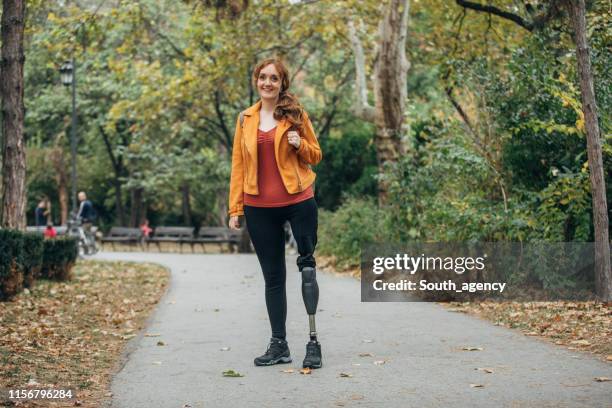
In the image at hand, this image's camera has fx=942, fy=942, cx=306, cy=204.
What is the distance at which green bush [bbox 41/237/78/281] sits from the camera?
15016mm

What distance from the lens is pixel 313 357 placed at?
6.41 meters

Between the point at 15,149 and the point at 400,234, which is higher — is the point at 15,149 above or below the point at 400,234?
above

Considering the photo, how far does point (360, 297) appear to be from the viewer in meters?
11.9

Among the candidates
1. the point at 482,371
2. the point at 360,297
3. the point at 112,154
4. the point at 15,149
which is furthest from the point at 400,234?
the point at 112,154

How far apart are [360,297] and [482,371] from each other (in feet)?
18.9

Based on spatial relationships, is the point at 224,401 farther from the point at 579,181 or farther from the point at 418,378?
the point at 579,181

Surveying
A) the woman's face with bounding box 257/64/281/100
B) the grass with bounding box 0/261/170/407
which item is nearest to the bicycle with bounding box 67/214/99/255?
the grass with bounding box 0/261/170/407

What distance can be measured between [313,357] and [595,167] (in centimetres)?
444

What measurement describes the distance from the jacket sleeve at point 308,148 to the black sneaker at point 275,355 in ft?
4.33

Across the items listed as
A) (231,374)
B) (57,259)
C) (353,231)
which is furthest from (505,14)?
(231,374)

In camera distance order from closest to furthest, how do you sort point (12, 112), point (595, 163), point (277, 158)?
1. point (277, 158)
2. point (595, 163)
3. point (12, 112)

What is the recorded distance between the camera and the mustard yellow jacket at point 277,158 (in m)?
6.40

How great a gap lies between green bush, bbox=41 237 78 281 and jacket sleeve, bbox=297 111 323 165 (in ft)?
30.3

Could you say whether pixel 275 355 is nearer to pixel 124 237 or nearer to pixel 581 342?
pixel 581 342
